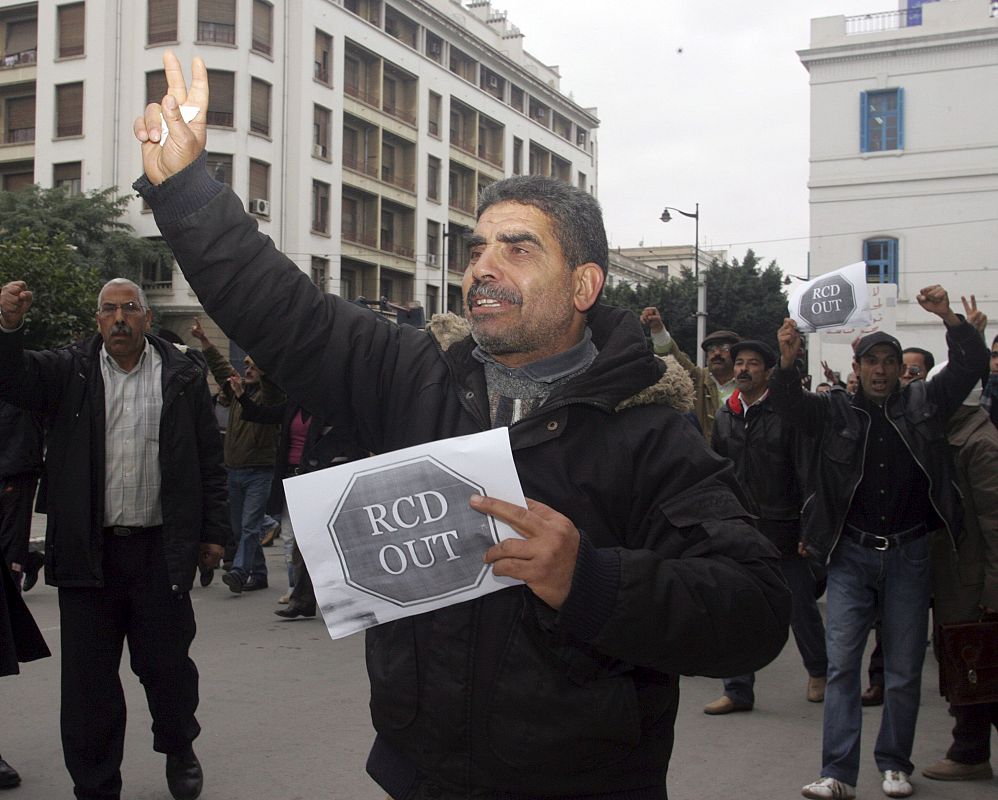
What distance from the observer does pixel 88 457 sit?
14.1 feet

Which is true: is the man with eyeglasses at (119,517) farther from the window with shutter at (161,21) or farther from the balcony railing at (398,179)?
the balcony railing at (398,179)

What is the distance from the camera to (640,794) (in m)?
2.03

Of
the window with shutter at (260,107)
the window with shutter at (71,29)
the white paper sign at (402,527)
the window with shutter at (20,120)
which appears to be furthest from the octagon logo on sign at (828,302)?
the window with shutter at (20,120)

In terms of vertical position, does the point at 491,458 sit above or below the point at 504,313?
below

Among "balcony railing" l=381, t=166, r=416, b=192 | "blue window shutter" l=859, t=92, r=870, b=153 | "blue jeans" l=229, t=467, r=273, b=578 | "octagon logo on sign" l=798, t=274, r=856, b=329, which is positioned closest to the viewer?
"octagon logo on sign" l=798, t=274, r=856, b=329

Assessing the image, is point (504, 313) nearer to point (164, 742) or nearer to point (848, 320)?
point (164, 742)

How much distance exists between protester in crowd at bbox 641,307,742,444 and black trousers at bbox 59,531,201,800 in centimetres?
410

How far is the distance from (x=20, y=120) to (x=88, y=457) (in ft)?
126

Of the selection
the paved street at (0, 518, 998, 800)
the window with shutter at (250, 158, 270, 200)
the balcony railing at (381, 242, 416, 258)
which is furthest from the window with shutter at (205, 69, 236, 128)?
the paved street at (0, 518, 998, 800)

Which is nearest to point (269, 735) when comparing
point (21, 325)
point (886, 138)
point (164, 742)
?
point (164, 742)

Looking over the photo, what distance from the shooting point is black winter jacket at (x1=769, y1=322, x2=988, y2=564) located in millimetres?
4812

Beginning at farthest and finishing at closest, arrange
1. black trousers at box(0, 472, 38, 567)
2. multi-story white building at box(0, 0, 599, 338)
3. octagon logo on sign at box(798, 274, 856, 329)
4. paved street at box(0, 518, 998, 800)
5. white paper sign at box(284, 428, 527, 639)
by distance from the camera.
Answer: multi-story white building at box(0, 0, 599, 338) → octagon logo on sign at box(798, 274, 856, 329) → black trousers at box(0, 472, 38, 567) → paved street at box(0, 518, 998, 800) → white paper sign at box(284, 428, 527, 639)

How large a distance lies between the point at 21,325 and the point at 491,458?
110 inches

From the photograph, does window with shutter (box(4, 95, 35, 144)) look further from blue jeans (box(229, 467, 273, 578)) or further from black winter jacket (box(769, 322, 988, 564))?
black winter jacket (box(769, 322, 988, 564))
